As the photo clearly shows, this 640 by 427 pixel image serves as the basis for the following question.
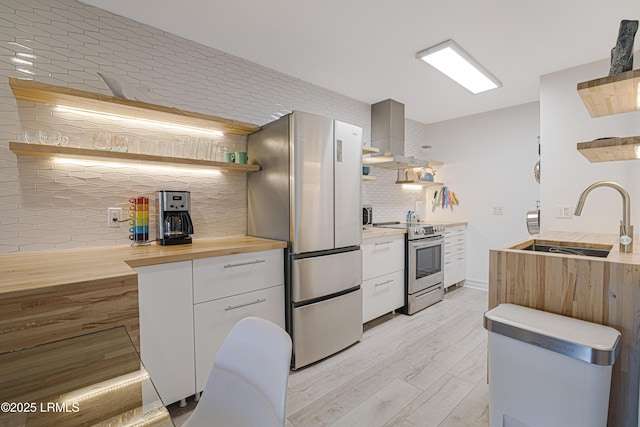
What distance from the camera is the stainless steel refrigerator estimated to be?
2.11 m

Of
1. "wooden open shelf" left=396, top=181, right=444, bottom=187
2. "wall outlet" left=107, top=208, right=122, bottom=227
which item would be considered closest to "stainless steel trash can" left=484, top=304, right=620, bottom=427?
"wall outlet" left=107, top=208, right=122, bottom=227

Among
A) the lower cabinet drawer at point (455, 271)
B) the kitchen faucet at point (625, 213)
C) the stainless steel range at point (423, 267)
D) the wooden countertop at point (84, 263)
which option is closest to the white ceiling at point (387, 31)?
the kitchen faucet at point (625, 213)

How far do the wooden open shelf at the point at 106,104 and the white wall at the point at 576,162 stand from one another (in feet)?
9.63

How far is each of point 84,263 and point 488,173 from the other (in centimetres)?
457

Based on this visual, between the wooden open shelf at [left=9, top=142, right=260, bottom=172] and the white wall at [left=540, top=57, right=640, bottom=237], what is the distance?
9.80 ft

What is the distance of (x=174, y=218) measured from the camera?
6.64 ft

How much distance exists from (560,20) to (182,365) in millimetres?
3437

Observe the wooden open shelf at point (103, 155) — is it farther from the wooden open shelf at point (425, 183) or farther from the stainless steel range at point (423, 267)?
the wooden open shelf at point (425, 183)

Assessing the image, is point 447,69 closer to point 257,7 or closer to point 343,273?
point 257,7

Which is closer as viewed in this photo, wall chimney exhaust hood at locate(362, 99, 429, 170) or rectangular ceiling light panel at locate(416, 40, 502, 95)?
rectangular ceiling light panel at locate(416, 40, 502, 95)

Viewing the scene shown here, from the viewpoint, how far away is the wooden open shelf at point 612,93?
4.39 ft

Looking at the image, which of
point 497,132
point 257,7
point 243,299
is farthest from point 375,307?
point 497,132

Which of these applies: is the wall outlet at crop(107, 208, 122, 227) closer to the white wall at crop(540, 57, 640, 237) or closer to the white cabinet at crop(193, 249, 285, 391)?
the white cabinet at crop(193, 249, 285, 391)

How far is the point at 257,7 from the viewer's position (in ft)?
6.14
